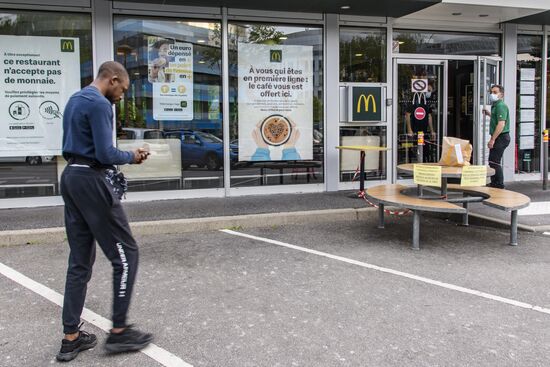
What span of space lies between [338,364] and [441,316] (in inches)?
48.8

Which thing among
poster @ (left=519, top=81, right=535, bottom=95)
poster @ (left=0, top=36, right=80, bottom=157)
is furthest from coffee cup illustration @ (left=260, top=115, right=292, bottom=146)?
poster @ (left=519, top=81, right=535, bottom=95)

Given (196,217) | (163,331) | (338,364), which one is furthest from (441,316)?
(196,217)

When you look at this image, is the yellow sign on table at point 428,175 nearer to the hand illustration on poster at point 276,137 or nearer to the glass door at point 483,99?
the hand illustration on poster at point 276,137

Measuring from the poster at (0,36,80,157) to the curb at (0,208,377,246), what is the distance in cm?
223

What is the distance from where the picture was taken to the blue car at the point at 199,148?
9273mm

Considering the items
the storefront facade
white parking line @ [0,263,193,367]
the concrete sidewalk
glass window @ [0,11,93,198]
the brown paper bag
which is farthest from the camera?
the storefront facade

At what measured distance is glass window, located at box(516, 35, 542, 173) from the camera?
36.9ft

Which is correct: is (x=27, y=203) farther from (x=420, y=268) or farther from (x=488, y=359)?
(x=488, y=359)

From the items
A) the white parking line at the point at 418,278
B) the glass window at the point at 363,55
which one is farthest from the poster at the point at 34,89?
the glass window at the point at 363,55

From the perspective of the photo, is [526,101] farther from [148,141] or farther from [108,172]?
[108,172]

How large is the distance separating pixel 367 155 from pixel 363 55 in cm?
193

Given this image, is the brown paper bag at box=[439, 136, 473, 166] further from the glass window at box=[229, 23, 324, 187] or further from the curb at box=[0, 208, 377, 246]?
the glass window at box=[229, 23, 324, 187]

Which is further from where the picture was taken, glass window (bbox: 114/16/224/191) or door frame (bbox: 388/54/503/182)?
door frame (bbox: 388/54/503/182)

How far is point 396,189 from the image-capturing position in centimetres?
759
